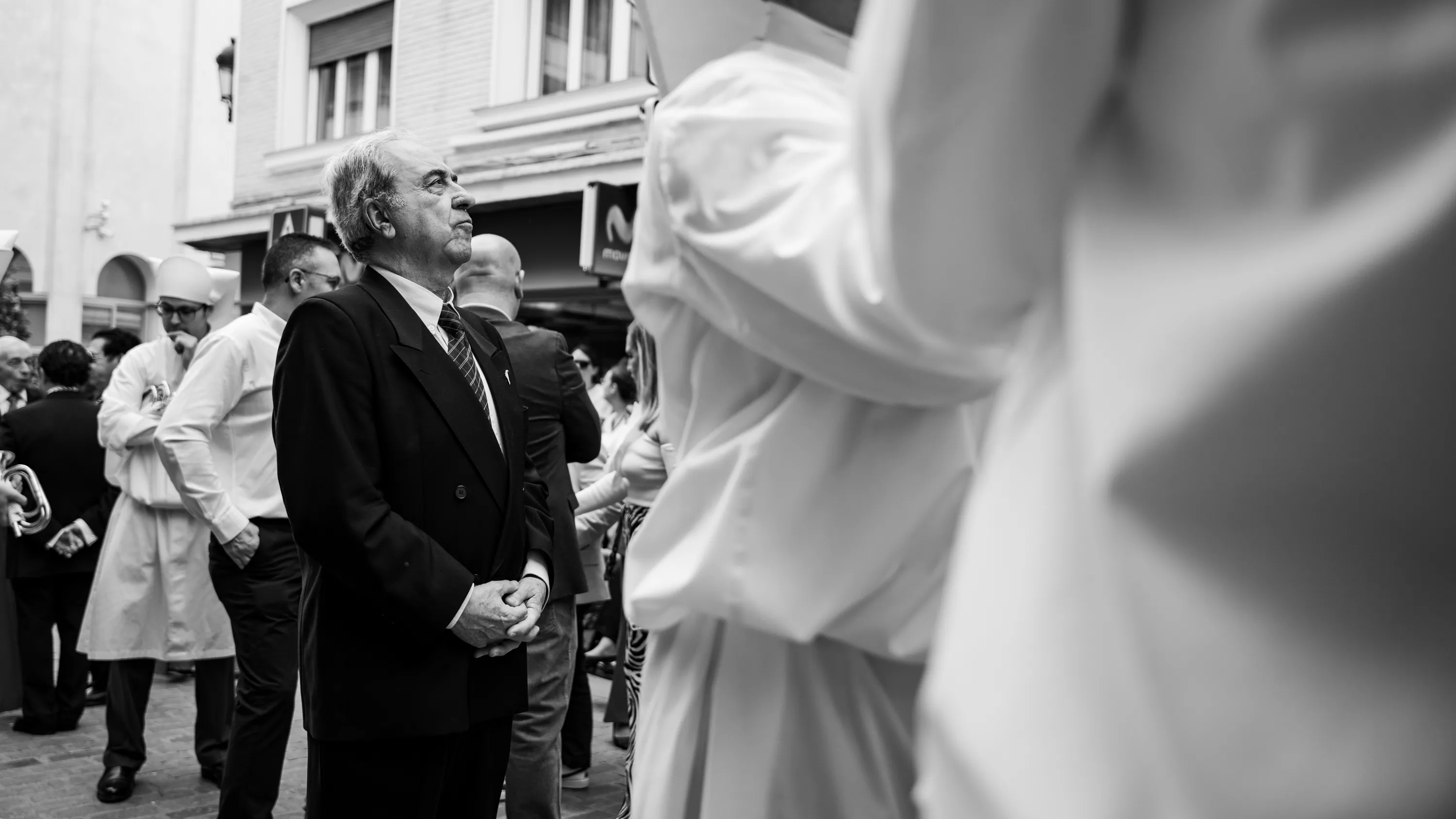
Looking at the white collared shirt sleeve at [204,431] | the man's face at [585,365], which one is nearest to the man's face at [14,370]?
the man's face at [585,365]

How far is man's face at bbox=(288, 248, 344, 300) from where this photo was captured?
5.04 meters

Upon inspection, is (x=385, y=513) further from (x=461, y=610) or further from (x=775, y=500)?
(x=775, y=500)

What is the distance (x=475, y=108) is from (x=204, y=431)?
27.9ft

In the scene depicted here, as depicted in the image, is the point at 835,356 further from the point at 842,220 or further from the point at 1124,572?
the point at 1124,572

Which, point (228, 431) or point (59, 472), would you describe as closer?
point (228, 431)

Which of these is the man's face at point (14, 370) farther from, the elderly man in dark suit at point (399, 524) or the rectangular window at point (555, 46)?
the elderly man in dark suit at point (399, 524)

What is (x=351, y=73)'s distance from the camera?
14.7m

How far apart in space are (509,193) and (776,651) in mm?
10540

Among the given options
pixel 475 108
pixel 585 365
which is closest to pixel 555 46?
pixel 475 108

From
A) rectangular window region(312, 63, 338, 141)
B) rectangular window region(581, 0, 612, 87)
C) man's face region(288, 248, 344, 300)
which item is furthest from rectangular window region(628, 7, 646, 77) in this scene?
man's face region(288, 248, 344, 300)

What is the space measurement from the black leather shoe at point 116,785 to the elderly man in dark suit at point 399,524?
2782 millimetres

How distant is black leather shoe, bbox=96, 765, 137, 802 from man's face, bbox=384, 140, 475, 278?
3247mm

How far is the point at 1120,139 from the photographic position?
2.72 ft

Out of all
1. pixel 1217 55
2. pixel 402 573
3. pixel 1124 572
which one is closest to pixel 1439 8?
pixel 1217 55
